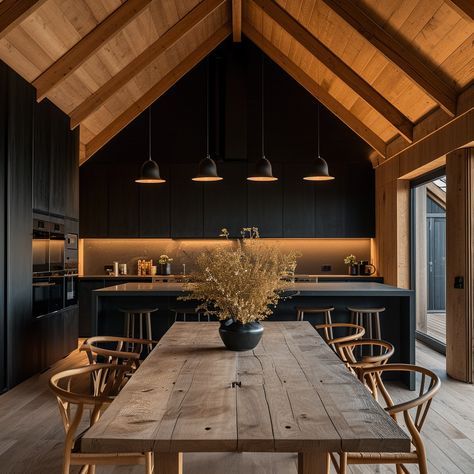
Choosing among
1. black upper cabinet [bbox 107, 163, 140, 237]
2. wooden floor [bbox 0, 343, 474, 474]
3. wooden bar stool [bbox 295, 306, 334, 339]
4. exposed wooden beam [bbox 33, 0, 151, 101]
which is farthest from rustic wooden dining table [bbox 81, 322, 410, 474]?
black upper cabinet [bbox 107, 163, 140, 237]

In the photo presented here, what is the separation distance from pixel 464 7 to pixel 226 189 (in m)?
5.01

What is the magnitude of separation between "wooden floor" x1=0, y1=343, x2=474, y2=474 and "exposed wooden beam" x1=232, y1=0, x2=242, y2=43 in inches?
214

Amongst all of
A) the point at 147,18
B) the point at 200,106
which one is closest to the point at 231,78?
the point at 200,106

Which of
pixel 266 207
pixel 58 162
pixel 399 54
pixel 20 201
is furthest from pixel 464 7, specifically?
pixel 266 207

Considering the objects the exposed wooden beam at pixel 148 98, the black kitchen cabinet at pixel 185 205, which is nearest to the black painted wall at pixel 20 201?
the exposed wooden beam at pixel 148 98

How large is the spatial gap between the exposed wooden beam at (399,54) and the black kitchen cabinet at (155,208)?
4.09 metres

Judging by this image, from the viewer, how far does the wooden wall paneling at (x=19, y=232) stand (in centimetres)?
498

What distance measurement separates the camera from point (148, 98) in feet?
27.7

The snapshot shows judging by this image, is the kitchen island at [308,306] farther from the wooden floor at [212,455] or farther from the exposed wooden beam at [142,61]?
the exposed wooden beam at [142,61]

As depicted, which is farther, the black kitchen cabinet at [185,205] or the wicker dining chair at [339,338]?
the black kitchen cabinet at [185,205]

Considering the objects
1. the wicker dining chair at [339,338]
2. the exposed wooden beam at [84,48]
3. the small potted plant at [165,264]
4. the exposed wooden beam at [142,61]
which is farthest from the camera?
the small potted plant at [165,264]

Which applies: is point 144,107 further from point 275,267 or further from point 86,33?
point 275,267

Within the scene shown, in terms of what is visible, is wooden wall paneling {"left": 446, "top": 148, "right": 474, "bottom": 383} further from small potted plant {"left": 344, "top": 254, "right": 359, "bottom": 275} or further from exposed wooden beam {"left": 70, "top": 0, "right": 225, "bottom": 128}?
exposed wooden beam {"left": 70, "top": 0, "right": 225, "bottom": 128}

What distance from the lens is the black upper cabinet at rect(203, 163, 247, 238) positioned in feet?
27.8
